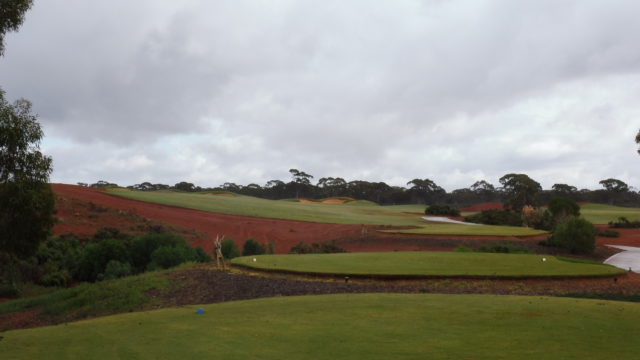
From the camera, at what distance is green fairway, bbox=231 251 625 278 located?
19703 millimetres

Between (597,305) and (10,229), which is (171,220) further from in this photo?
(597,305)

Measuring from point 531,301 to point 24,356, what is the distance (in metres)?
11.8

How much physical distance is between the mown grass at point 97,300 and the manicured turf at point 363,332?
11.5 feet

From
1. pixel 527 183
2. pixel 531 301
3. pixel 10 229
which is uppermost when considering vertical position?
pixel 527 183

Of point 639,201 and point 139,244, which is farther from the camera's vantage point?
point 639,201

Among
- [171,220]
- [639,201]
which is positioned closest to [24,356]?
[171,220]

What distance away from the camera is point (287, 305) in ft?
45.4

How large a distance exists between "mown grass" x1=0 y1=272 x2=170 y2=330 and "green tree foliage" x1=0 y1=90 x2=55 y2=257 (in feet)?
11.8

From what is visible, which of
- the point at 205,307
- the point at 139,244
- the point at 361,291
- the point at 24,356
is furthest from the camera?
the point at 139,244

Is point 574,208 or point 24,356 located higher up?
point 574,208

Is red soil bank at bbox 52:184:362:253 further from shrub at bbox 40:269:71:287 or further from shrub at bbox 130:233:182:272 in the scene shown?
shrub at bbox 40:269:71:287

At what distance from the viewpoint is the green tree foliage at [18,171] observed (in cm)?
1235

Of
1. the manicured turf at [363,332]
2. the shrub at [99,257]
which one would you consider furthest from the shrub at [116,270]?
the manicured turf at [363,332]

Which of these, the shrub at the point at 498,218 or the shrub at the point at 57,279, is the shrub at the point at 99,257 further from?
the shrub at the point at 498,218
